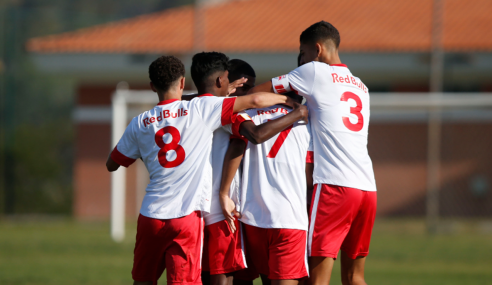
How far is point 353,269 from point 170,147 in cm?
164

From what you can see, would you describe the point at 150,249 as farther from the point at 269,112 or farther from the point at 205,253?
the point at 269,112

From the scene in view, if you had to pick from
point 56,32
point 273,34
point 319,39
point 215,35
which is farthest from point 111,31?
point 319,39

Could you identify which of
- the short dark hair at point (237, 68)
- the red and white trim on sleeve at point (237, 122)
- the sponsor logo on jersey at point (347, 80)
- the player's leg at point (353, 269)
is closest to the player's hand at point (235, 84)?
the short dark hair at point (237, 68)

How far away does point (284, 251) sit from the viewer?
4066 mm

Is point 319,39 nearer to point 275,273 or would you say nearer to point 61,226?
point 275,273

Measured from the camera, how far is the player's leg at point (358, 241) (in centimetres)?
425

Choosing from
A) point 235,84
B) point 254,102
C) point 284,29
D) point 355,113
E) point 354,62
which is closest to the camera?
point 254,102

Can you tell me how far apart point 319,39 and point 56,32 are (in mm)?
16125

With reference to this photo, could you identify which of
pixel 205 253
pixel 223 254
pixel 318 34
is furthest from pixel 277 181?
pixel 318 34

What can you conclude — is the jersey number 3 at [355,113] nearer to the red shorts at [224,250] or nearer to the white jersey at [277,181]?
the white jersey at [277,181]

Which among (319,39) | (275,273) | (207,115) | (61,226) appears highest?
(319,39)

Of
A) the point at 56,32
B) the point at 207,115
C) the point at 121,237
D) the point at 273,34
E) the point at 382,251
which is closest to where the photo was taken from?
the point at 207,115

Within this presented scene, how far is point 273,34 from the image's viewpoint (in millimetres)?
17625

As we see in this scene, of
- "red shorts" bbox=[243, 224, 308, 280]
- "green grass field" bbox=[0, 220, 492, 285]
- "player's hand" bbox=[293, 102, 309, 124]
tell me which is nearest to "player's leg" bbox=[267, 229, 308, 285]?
"red shorts" bbox=[243, 224, 308, 280]
